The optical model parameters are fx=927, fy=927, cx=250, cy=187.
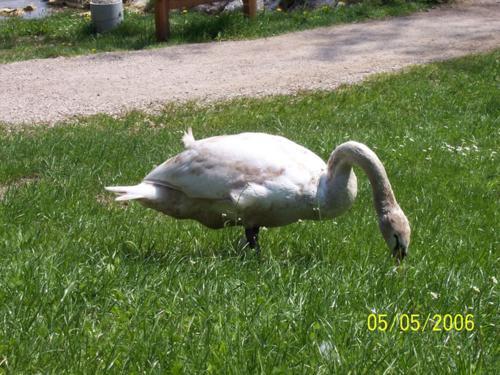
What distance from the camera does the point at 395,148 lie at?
29.1 feet

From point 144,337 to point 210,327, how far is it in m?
0.29

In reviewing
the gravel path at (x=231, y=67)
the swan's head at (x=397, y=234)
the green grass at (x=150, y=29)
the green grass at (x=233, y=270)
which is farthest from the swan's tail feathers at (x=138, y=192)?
the green grass at (x=150, y=29)

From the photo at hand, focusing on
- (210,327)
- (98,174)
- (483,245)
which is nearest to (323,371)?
(210,327)

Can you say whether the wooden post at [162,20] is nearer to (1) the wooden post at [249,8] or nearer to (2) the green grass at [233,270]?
(1) the wooden post at [249,8]

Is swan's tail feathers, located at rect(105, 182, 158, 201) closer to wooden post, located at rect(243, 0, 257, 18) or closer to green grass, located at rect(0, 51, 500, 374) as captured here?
green grass, located at rect(0, 51, 500, 374)

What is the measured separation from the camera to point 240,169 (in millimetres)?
5336

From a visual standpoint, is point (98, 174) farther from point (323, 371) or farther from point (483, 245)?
point (323, 371)

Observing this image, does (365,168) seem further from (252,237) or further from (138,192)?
(138,192)

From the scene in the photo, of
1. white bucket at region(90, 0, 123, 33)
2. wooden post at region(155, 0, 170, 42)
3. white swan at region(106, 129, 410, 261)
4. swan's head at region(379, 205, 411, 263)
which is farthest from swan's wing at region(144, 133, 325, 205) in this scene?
white bucket at region(90, 0, 123, 33)

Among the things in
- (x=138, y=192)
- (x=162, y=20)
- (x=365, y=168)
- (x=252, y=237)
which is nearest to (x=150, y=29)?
(x=162, y=20)

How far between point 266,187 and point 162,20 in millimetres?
10728

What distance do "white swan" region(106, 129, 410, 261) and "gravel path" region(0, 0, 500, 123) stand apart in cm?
557

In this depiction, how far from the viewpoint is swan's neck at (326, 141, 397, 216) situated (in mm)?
5266

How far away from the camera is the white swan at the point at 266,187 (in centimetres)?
523
